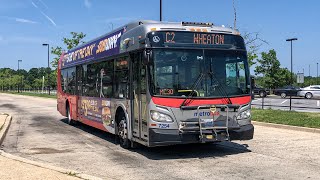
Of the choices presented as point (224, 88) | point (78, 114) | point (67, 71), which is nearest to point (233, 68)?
point (224, 88)

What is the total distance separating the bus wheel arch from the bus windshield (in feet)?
7.06

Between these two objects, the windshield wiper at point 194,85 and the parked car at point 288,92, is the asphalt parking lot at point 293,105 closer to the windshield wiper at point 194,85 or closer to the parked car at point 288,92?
the parked car at point 288,92

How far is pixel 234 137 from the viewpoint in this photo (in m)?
9.43

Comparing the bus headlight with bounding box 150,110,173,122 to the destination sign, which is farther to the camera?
the destination sign

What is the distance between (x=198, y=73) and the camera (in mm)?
9156

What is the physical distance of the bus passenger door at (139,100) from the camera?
9.31 m

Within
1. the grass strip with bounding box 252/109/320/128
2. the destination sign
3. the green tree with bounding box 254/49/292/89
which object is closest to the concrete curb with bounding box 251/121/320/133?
the grass strip with bounding box 252/109/320/128

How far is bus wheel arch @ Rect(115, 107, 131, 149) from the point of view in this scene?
35.1 ft

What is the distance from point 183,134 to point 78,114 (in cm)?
806

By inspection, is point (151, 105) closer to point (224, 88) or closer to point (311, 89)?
point (224, 88)

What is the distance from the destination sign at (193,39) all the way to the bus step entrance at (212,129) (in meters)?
1.49

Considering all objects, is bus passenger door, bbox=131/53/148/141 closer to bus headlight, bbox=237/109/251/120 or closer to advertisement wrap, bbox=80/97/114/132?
advertisement wrap, bbox=80/97/114/132

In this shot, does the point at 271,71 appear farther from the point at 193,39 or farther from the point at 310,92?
the point at 193,39

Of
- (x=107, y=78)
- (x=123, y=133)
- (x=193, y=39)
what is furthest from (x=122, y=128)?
(x=193, y=39)
